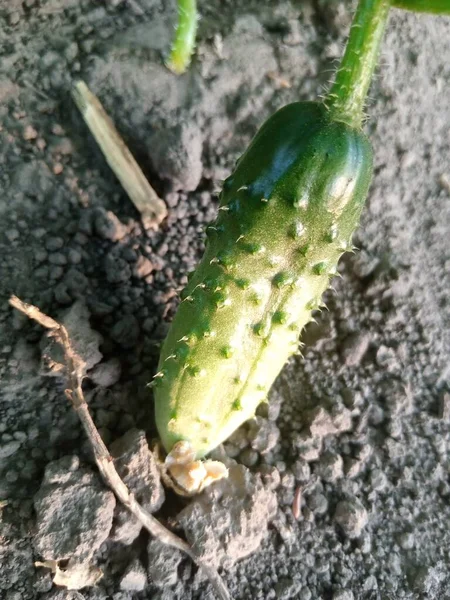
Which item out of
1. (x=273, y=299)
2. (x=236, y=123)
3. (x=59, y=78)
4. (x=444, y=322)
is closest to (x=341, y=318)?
(x=444, y=322)

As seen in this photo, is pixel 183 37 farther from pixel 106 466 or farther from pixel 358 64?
pixel 106 466

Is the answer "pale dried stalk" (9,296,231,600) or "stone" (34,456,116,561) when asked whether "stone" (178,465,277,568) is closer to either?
"pale dried stalk" (9,296,231,600)

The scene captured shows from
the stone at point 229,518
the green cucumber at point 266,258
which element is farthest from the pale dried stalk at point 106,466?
the green cucumber at point 266,258

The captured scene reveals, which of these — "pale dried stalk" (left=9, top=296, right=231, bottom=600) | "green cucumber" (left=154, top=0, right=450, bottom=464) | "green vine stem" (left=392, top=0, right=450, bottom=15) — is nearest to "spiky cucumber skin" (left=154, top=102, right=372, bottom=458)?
"green cucumber" (left=154, top=0, right=450, bottom=464)

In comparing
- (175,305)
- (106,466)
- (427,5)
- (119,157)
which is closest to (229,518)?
(106,466)

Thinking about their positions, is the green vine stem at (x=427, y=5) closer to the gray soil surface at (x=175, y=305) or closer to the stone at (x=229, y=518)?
the gray soil surface at (x=175, y=305)

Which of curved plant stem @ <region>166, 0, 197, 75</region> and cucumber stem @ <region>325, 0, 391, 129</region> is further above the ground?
cucumber stem @ <region>325, 0, 391, 129</region>

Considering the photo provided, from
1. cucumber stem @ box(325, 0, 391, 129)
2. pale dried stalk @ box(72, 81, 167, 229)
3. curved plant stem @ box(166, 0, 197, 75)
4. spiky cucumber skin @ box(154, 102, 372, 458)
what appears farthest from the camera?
pale dried stalk @ box(72, 81, 167, 229)
